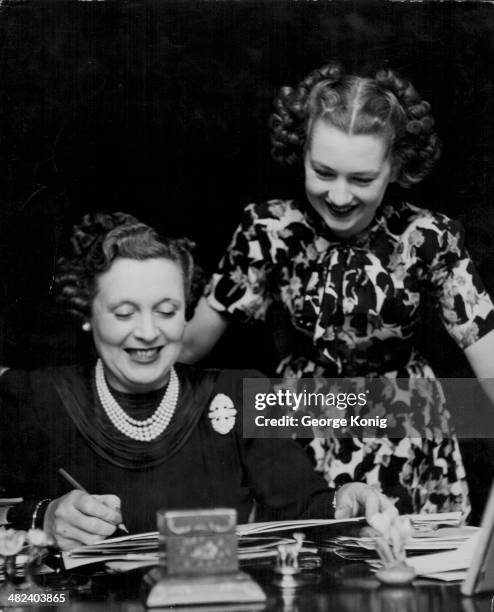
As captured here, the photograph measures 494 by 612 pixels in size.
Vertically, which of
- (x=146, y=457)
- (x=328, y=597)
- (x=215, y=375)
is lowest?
(x=328, y=597)

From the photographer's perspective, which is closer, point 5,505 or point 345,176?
point 5,505

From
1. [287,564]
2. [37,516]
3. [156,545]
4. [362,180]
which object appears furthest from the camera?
[362,180]

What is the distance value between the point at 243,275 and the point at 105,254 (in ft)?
1.20

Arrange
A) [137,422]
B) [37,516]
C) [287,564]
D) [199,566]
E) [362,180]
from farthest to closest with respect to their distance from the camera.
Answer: [362,180]
[137,422]
[37,516]
[287,564]
[199,566]

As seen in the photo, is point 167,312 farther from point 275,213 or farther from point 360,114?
point 360,114

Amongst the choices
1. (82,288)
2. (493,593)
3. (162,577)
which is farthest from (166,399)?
(493,593)

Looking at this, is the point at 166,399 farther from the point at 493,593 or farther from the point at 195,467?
the point at 493,593

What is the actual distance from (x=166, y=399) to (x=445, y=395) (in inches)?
28.8

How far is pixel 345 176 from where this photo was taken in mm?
2281

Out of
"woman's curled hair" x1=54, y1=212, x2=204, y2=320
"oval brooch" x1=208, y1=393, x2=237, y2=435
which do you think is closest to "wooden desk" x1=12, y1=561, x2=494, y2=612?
"oval brooch" x1=208, y1=393, x2=237, y2=435

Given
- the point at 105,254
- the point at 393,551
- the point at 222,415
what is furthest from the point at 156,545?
the point at 105,254

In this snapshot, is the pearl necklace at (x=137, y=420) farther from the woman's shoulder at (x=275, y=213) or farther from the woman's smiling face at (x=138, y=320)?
the woman's shoulder at (x=275, y=213)

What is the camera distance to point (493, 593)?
1658 mm

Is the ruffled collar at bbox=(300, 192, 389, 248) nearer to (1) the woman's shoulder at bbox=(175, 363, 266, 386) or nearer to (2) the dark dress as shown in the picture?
(1) the woman's shoulder at bbox=(175, 363, 266, 386)
